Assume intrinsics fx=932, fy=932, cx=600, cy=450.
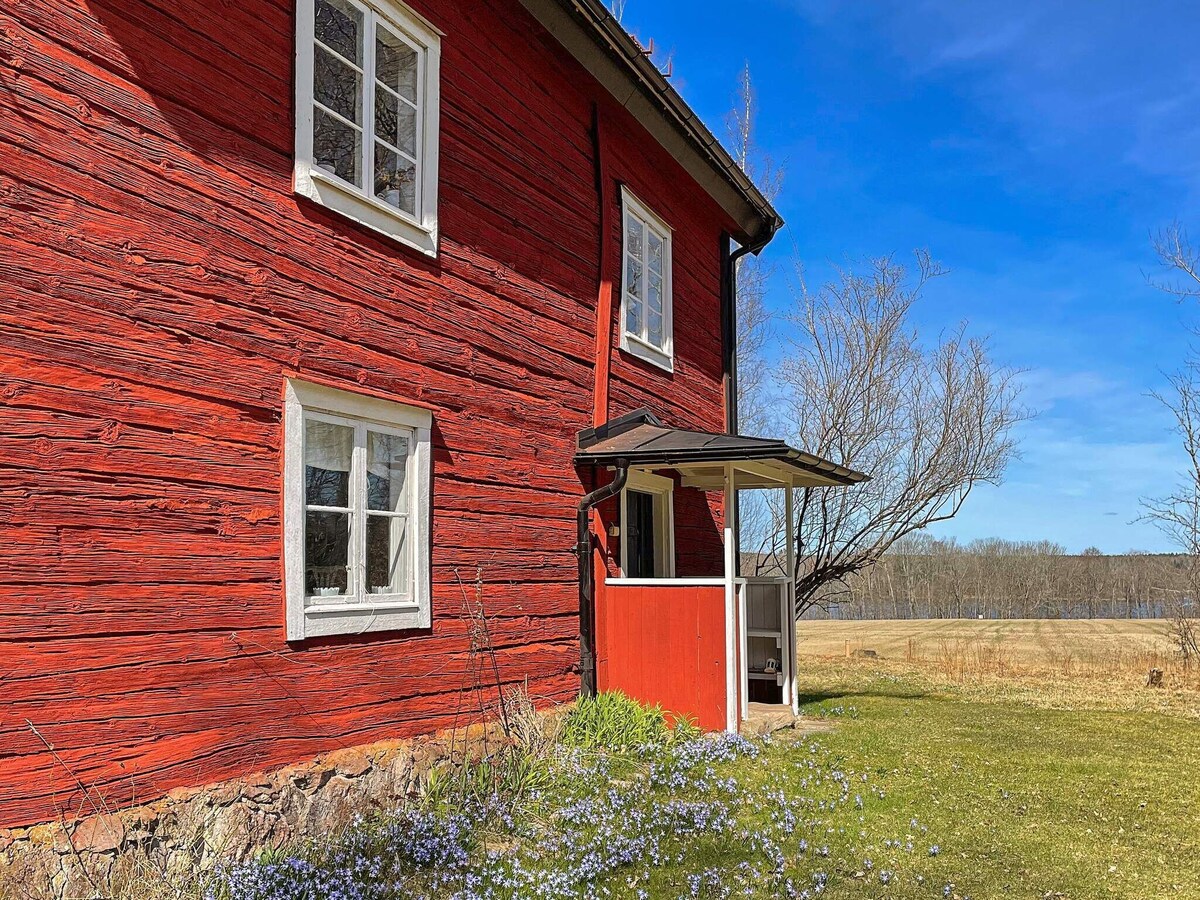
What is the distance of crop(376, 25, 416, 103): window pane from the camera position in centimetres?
639

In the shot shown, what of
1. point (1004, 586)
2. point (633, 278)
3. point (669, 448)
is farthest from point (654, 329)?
point (1004, 586)

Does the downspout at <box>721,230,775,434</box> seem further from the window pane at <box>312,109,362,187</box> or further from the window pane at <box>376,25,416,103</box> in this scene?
the window pane at <box>312,109,362,187</box>

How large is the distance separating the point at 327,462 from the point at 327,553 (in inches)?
21.9

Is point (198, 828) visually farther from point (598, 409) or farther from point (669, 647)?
point (598, 409)

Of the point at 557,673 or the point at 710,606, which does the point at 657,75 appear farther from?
the point at 557,673

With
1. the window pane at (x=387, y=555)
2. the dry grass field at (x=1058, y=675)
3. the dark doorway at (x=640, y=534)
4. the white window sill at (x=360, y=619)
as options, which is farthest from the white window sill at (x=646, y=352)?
the dry grass field at (x=1058, y=675)

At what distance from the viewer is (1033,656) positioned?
2470 cm

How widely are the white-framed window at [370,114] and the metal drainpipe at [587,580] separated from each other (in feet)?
9.11

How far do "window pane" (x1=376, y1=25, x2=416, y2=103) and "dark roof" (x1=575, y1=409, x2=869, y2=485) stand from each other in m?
3.38

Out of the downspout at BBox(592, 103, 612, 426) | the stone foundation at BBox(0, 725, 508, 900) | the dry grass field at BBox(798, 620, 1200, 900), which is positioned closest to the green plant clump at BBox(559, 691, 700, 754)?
the dry grass field at BBox(798, 620, 1200, 900)

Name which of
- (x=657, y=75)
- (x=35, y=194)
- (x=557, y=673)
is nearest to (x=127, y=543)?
(x=35, y=194)

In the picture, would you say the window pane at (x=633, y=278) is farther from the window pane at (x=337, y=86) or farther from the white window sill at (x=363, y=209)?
the window pane at (x=337, y=86)

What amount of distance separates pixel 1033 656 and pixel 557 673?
20803mm

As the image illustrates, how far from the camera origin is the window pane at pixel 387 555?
6.02 m
